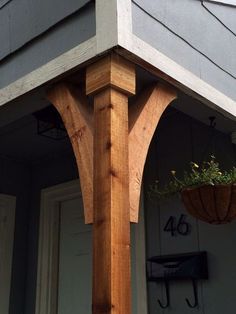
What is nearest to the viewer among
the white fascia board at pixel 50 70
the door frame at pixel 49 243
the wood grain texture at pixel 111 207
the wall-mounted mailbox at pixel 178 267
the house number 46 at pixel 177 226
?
the wood grain texture at pixel 111 207

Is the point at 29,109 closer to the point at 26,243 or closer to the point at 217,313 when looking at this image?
the point at 217,313

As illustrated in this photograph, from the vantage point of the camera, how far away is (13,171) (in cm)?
370

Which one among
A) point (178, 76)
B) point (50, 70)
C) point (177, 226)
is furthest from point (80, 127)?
point (177, 226)

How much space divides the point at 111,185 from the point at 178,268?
3.91ft

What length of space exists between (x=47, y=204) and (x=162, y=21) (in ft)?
6.64

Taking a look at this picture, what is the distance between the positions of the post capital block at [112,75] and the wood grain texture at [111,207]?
0.03 m

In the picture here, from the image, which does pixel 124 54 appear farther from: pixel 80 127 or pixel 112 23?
pixel 80 127

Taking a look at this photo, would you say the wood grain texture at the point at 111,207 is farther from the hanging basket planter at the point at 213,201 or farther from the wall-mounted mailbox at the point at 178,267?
the wall-mounted mailbox at the point at 178,267

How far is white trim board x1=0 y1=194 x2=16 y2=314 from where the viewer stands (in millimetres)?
3443

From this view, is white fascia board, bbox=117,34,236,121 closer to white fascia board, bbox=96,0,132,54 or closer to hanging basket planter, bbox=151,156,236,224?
white fascia board, bbox=96,0,132,54

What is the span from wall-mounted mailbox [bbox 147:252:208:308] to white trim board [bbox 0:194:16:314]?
4.26 ft

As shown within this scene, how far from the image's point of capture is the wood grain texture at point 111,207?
4.79 ft

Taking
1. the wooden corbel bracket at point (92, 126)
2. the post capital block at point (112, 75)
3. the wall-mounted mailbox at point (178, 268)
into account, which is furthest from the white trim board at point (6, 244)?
the post capital block at point (112, 75)

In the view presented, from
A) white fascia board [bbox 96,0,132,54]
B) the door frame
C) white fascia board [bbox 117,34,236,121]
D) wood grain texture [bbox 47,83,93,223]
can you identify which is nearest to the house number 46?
white fascia board [bbox 117,34,236,121]
